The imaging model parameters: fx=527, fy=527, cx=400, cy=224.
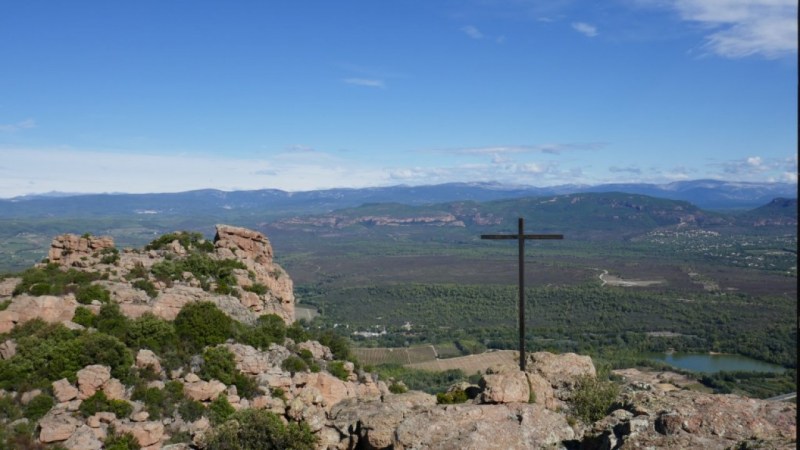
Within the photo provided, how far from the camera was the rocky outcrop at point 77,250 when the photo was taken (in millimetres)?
34250

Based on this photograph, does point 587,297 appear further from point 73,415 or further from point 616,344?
point 73,415

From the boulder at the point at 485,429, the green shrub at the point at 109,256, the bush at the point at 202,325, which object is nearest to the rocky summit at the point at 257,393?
the boulder at the point at 485,429

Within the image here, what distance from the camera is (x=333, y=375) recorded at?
27.5 metres

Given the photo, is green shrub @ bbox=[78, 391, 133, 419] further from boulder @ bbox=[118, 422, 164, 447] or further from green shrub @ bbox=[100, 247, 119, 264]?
green shrub @ bbox=[100, 247, 119, 264]

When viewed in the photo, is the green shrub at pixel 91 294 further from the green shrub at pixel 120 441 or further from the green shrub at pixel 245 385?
the green shrub at pixel 120 441

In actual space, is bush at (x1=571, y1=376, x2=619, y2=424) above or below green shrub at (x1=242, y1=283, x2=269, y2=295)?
below

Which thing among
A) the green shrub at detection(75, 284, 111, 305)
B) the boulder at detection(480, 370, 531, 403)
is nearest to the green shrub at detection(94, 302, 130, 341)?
the green shrub at detection(75, 284, 111, 305)

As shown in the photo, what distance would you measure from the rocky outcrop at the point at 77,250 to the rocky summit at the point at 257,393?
108mm

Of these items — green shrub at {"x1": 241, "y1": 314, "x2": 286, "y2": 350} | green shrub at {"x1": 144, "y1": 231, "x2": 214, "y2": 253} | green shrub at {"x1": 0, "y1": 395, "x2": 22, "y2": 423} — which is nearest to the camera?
green shrub at {"x1": 0, "y1": 395, "x2": 22, "y2": 423}

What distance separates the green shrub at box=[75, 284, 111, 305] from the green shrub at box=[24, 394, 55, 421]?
7.40 m

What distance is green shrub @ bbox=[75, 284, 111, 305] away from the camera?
27500 mm

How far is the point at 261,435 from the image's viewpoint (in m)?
18.2

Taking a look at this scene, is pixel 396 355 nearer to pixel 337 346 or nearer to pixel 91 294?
pixel 337 346

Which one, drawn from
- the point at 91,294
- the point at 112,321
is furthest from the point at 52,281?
the point at 112,321
